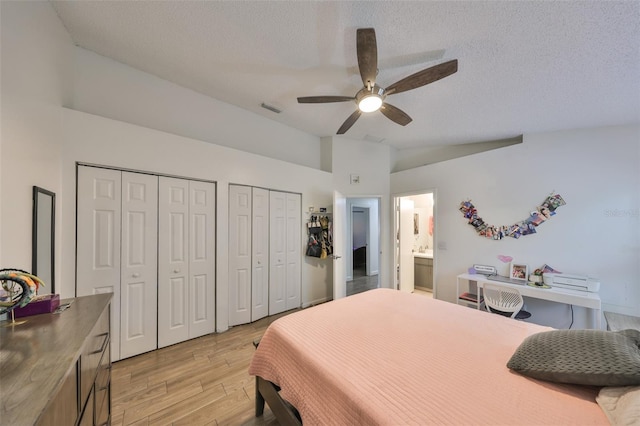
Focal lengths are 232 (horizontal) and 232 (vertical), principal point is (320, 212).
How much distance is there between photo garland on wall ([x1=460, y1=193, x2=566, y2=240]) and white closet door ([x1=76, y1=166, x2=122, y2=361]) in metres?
4.45

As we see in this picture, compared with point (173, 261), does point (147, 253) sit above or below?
above

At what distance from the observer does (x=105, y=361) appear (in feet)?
4.78

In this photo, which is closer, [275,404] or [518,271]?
[275,404]

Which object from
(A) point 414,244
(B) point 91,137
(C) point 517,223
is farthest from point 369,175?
(B) point 91,137

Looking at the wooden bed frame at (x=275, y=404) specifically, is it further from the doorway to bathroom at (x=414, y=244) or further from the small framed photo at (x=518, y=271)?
the small framed photo at (x=518, y=271)

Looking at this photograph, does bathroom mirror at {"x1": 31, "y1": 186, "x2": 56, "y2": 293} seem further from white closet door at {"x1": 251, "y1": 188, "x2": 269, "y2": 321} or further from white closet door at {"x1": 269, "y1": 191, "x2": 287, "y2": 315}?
white closet door at {"x1": 269, "y1": 191, "x2": 287, "y2": 315}

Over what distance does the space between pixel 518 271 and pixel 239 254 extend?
147 inches

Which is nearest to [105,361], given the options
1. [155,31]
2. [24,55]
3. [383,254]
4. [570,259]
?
[24,55]

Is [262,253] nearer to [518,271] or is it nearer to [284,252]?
[284,252]

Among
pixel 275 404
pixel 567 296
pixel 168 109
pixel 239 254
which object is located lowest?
pixel 275 404

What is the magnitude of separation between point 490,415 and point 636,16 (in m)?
2.47

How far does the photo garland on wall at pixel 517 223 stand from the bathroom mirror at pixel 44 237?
459 centimetres

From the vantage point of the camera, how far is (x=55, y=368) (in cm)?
72

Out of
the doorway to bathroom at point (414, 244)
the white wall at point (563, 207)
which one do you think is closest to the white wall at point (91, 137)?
the doorway to bathroom at point (414, 244)
